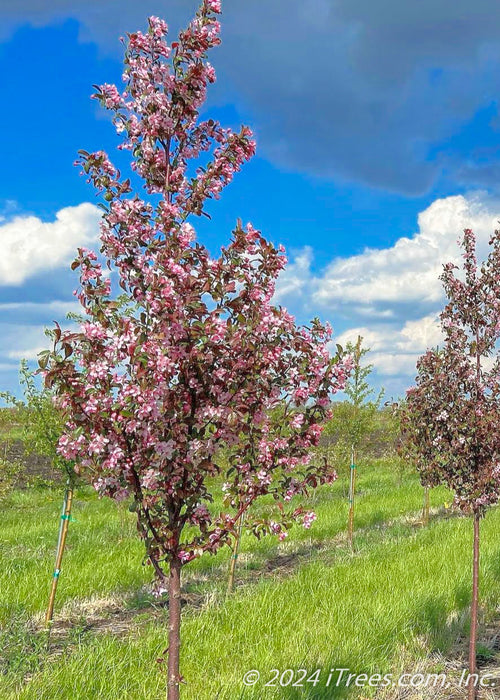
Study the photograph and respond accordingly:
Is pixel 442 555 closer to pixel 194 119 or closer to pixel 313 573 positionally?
pixel 313 573

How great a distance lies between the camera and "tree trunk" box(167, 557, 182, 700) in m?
3.67

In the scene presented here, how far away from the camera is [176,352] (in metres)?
3.31

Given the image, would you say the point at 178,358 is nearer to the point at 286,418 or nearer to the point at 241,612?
the point at 286,418

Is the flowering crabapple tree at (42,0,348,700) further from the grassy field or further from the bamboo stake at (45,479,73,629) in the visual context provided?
the bamboo stake at (45,479,73,629)

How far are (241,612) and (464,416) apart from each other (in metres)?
3.62

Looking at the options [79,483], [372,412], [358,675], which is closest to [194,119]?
[358,675]

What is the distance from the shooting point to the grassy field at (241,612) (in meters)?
5.68

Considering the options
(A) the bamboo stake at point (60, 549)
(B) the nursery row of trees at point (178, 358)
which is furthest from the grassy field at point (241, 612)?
(B) the nursery row of trees at point (178, 358)

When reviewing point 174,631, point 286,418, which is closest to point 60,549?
point 174,631

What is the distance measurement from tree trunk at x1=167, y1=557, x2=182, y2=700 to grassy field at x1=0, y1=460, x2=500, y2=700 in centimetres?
27

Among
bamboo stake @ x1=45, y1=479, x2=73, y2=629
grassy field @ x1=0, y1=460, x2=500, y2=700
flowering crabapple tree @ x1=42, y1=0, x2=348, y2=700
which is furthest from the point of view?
bamboo stake @ x1=45, y1=479, x2=73, y2=629

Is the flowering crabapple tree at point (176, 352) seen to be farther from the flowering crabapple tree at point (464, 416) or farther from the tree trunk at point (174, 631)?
the flowering crabapple tree at point (464, 416)

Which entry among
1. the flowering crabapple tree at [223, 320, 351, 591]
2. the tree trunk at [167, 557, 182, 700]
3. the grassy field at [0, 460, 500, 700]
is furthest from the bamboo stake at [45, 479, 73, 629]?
the flowering crabapple tree at [223, 320, 351, 591]

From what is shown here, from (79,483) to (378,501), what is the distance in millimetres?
11920
